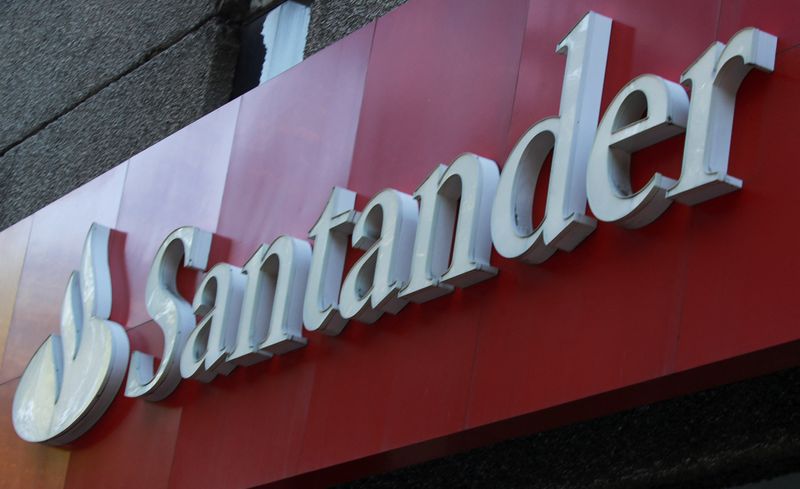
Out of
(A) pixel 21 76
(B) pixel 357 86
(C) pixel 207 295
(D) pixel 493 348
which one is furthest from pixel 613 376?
(A) pixel 21 76

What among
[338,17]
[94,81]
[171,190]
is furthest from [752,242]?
[94,81]

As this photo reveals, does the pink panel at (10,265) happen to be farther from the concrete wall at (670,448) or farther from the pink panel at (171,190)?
the concrete wall at (670,448)

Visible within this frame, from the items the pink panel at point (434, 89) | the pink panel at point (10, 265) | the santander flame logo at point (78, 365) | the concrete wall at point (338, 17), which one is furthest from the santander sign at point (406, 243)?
the concrete wall at point (338, 17)

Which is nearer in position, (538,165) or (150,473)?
(538,165)

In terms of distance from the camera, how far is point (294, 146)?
5414 mm

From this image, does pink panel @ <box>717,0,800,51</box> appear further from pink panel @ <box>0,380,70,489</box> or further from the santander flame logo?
pink panel @ <box>0,380,70,489</box>

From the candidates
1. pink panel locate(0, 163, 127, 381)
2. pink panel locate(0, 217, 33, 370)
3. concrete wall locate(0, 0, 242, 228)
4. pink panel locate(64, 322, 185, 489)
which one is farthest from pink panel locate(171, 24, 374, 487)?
pink panel locate(0, 217, 33, 370)

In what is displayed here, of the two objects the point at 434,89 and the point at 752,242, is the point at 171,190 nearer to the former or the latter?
the point at 434,89

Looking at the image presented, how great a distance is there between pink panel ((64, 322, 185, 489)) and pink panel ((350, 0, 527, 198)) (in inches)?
49.1

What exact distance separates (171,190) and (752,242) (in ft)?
10.4

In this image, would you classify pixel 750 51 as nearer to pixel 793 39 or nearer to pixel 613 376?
pixel 793 39

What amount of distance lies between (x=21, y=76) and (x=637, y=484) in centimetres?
534

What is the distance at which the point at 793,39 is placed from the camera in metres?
3.52

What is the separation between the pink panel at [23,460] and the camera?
6141 mm
